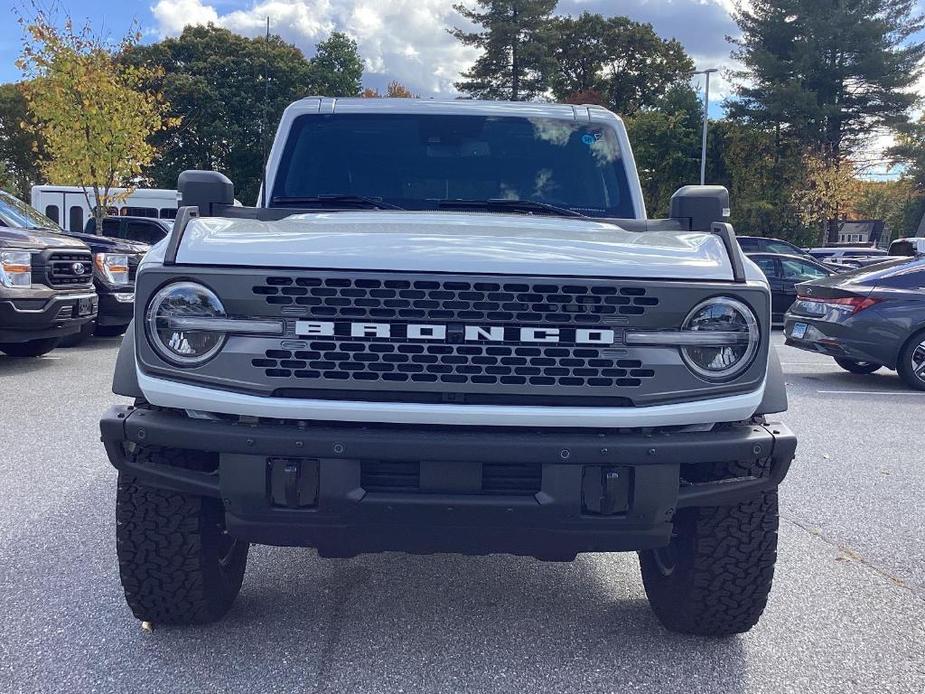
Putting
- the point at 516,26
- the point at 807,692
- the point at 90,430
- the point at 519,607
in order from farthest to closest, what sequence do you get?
the point at 516,26, the point at 90,430, the point at 519,607, the point at 807,692

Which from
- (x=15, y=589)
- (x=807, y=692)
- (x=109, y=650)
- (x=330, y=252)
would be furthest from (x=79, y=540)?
(x=807, y=692)

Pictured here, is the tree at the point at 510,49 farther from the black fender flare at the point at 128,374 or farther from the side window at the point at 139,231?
the black fender flare at the point at 128,374

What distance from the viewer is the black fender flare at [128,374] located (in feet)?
8.97

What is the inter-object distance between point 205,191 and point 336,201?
569 mm

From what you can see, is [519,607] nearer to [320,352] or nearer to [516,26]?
[320,352]

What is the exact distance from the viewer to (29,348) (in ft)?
32.8

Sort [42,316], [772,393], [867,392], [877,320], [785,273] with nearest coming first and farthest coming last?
[772,393] → [42,316] → [867,392] → [877,320] → [785,273]

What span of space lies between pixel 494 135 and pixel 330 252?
76.8 inches

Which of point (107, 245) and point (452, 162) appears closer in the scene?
point (452, 162)

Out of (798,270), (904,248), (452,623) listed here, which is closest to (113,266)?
(452,623)

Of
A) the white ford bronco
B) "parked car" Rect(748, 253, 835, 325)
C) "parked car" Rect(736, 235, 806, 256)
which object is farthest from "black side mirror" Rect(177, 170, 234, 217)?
"parked car" Rect(736, 235, 806, 256)

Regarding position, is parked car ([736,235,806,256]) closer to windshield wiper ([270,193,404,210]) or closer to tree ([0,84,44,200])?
windshield wiper ([270,193,404,210])

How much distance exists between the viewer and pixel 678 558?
313 centimetres

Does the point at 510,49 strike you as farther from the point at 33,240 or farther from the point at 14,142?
the point at 33,240
